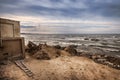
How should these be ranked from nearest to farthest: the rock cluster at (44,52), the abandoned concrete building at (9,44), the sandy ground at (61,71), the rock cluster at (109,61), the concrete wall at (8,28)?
1. the sandy ground at (61,71)
2. the abandoned concrete building at (9,44)
3. the concrete wall at (8,28)
4. the rock cluster at (44,52)
5. the rock cluster at (109,61)

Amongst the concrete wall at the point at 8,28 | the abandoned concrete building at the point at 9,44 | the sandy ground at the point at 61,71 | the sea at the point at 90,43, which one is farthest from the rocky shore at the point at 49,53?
the sea at the point at 90,43

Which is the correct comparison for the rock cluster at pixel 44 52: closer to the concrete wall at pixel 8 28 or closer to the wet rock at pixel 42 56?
the wet rock at pixel 42 56

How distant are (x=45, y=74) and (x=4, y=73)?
244 centimetres

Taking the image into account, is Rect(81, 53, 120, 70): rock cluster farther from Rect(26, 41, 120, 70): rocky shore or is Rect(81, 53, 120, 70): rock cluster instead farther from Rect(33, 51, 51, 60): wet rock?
Rect(33, 51, 51, 60): wet rock

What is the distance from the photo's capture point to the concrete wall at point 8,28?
1172 centimetres

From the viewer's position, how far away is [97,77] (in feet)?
31.8

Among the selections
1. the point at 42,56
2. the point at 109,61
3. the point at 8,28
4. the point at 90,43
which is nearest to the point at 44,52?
the point at 42,56

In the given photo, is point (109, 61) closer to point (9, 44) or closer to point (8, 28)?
point (9, 44)

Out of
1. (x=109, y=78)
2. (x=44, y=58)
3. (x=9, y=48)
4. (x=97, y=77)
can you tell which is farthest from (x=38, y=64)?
(x=109, y=78)

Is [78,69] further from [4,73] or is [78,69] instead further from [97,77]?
[4,73]

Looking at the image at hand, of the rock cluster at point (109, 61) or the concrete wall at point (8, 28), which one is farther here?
the rock cluster at point (109, 61)

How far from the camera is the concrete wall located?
1172 centimetres

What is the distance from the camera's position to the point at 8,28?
41.4 ft

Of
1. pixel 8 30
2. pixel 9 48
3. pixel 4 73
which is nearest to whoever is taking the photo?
pixel 4 73
